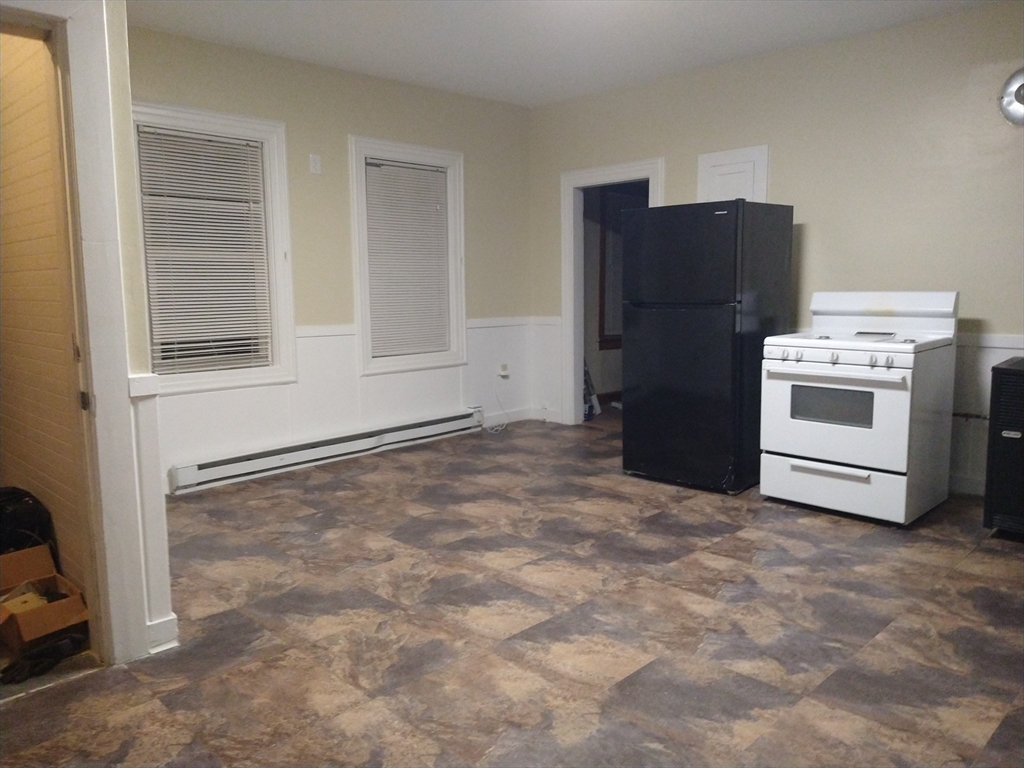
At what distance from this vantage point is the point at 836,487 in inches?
144

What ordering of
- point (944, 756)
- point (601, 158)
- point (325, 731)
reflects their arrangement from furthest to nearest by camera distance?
1. point (601, 158)
2. point (325, 731)
3. point (944, 756)

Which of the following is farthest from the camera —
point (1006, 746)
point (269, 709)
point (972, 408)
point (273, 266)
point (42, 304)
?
point (273, 266)

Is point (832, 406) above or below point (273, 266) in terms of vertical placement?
below

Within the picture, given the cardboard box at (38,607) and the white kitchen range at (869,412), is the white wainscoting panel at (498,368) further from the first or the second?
the cardboard box at (38,607)

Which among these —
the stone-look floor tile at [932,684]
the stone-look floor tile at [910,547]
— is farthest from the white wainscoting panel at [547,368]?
the stone-look floor tile at [932,684]

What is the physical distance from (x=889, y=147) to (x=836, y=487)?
1.97 meters

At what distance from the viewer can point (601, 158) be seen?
5.63 metres


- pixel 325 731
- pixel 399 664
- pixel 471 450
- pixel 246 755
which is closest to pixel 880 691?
pixel 399 664

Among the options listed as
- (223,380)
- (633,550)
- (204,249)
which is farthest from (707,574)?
(204,249)

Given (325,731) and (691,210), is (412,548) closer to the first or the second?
(325,731)

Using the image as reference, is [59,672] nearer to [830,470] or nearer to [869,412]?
[830,470]

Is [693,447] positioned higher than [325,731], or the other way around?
[693,447]

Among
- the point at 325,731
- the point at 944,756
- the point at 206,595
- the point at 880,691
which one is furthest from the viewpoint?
the point at 206,595

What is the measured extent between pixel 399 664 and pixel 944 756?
1.49m
